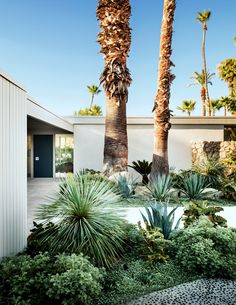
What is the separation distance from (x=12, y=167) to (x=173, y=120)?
12.5m

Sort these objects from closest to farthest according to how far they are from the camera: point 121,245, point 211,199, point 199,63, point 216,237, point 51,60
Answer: point 216,237 < point 121,245 < point 211,199 < point 51,60 < point 199,63

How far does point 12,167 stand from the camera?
174 inches

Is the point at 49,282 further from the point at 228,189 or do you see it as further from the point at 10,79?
the point at 228,189

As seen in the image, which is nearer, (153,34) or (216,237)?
(216,237)

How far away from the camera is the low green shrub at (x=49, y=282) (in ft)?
10.3

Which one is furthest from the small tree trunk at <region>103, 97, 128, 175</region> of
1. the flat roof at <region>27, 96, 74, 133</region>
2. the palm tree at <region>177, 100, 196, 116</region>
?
the palm tree at <region>177, 100, 196, 116</region>

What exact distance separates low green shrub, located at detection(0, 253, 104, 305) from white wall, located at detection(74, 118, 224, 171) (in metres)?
12.4

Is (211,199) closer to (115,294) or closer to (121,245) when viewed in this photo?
(121,245)

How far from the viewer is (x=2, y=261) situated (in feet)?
12.9

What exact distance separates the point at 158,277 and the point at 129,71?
9838mm

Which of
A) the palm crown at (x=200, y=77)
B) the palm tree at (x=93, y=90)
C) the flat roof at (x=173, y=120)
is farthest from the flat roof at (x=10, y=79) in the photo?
the palm tree at (x=93, y=90)

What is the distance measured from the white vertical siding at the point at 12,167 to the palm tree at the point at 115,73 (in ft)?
23.9

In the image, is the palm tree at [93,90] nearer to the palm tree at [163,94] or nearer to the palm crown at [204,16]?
the palm crown at [204,16]

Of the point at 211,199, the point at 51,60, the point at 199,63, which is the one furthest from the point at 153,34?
the point at 199,63
